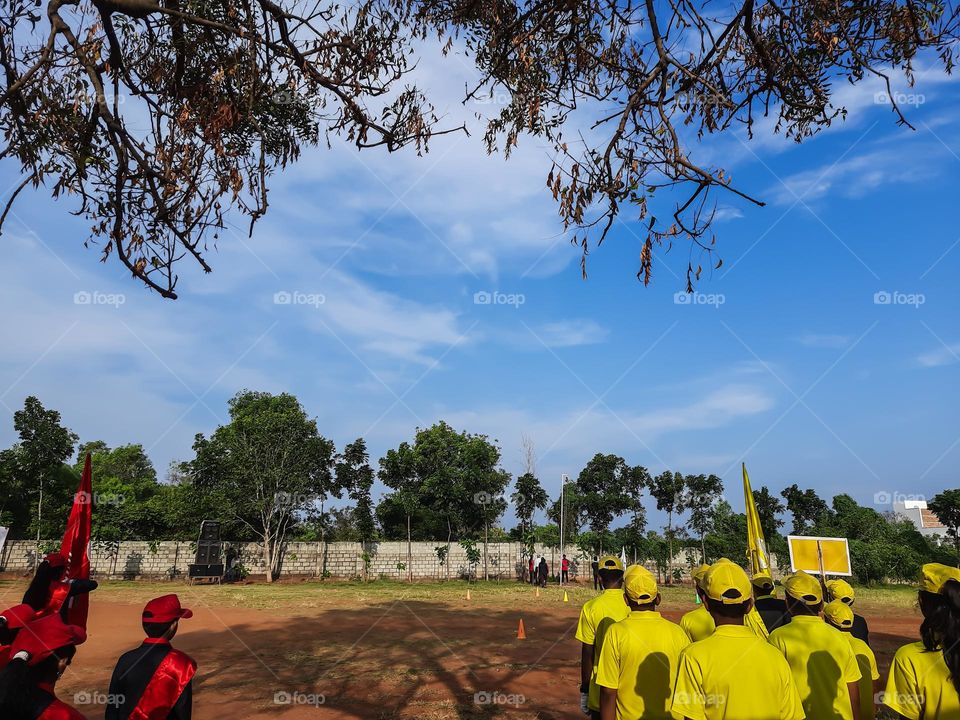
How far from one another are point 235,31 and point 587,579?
3644 centimetres

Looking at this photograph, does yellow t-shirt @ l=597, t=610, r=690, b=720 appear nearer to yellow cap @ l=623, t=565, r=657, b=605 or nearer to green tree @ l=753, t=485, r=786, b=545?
yellow cap @ l=623, t=565, r=657, b=605

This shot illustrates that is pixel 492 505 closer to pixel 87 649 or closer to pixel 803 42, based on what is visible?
pixel 87 649

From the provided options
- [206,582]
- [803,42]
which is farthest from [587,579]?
[803,42]

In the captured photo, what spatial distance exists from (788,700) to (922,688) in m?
0.65

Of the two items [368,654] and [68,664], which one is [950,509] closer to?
[368,654]

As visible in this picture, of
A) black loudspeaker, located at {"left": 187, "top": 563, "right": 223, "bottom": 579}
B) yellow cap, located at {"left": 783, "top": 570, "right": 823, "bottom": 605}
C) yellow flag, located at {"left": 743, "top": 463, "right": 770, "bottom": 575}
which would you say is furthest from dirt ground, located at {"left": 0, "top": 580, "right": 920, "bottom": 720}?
black loudspeaker, located at {"left": 187, "top": 563, "right": 223, "bottom": 579}

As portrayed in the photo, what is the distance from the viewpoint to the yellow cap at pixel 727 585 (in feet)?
10.6

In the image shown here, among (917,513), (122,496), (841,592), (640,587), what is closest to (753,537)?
(841,592)

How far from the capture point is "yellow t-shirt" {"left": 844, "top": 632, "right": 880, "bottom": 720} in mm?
4180

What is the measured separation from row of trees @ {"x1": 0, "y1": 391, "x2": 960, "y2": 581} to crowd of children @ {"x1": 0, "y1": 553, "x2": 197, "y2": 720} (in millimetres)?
28279

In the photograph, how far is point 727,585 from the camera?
3.27 metres

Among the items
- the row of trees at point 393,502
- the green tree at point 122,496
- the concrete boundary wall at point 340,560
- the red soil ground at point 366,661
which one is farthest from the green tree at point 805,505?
the green tree at point 122,496

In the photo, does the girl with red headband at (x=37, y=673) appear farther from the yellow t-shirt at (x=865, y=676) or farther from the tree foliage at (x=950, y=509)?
the tree foliage at (x=950, y=509)

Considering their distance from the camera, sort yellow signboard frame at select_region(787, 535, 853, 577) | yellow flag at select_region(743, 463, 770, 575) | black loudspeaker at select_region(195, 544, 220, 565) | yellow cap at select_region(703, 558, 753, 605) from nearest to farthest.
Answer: yellow cap at select_region(703, 558, 753, 605), yellow flag at select_region(743, 463, 770, 575), yellow signboard frame at select_region(787, 535, 853, 577), black loudspeaker at select_region(195, 544, 220, 565)
